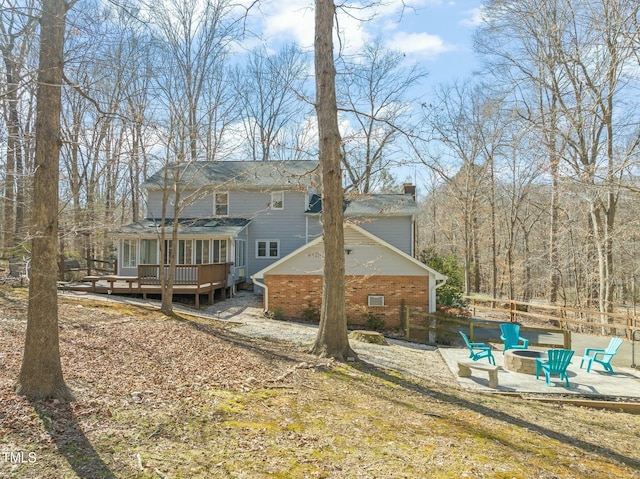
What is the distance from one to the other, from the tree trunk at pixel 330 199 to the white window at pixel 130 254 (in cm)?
1499

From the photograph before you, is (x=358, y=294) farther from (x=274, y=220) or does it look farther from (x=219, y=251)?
(x=274, y=220)

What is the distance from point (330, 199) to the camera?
880cm

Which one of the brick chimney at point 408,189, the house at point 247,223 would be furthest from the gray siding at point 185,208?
the brick chimney at point 408,189

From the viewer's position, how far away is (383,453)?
4609mm

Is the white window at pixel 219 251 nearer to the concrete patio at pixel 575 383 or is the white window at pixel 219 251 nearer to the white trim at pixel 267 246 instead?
the white trim at pixel 267 246

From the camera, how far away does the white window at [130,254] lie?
68.6ft

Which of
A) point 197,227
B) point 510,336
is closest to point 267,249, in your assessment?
point 197,227

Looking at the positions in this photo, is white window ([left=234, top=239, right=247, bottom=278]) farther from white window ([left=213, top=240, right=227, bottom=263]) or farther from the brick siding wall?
the brick siding wall

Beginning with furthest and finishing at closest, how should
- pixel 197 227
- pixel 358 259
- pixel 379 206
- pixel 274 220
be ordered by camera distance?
pixel 274 220
pixel 379 206
pixel 197 227
pixel 358 259

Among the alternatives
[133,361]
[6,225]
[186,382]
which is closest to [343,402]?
[186,382]

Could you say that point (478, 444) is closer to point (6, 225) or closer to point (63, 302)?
point (63, 302)

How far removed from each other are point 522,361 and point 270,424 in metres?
7.87

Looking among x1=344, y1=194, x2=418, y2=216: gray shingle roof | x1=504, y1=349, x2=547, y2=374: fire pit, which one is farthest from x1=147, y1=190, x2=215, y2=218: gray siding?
x1=504, y1=349, x2=547, y2=374: fire pit

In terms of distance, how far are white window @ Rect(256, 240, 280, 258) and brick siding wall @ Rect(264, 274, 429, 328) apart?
20.6 ft
